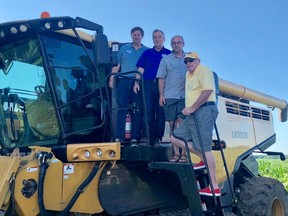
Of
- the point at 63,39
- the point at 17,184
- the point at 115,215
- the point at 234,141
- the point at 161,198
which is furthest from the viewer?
the point at 234,141

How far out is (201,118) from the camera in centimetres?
442

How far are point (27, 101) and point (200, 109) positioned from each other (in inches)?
75.8

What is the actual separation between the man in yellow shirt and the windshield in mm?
1497

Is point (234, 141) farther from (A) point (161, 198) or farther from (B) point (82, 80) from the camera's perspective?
(B) point (82, 80)

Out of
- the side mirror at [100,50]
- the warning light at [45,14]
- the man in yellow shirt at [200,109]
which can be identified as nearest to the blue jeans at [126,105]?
the man in yellow shirt at [200,109]

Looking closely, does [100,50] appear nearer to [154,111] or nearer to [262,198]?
[154,111]

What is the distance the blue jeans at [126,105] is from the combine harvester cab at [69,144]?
10 cm

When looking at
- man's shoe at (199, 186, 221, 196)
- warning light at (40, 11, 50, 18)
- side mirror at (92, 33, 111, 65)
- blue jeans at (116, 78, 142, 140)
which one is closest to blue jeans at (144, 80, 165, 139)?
blue jeans at (116, 78, 142, 140)

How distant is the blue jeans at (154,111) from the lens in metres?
4.86

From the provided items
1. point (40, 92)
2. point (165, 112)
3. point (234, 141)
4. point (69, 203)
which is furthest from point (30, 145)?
point (234, 141)

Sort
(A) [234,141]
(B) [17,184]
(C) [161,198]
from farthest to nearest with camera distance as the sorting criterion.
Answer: (A) [234,141] → (C) [161,198] → (B) [17,184]

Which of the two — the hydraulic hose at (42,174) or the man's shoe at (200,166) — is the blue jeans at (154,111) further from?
the hydraulic hose at (42,174)

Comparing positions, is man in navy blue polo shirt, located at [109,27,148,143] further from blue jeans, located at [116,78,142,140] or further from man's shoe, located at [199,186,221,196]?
man's shoe, located at [199,186,221,196]

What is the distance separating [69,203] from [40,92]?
125cm
